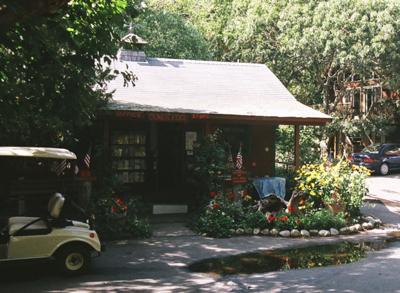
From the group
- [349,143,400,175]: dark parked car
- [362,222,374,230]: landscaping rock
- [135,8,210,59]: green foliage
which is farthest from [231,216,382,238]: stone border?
[135,8,210,59]: green foliage

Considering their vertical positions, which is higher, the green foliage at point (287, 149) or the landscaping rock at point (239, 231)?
the green foliage at point (287, 149)

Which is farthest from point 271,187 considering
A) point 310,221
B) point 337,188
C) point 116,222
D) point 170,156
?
point 116,222

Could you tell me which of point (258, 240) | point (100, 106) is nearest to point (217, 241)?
point (258, 240)

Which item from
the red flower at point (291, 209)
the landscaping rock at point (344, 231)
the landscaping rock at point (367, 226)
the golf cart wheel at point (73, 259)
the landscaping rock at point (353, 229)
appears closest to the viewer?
the golf cart wheel at point (73, 259)

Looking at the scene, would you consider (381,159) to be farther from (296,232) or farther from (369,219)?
(296,232)

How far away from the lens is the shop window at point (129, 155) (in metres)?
16.1

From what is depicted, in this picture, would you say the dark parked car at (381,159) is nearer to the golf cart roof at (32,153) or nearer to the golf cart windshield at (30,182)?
the golf cart windshield at (30,182)

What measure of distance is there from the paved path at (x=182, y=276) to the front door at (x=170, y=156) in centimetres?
597

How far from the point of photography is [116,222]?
11461 mm

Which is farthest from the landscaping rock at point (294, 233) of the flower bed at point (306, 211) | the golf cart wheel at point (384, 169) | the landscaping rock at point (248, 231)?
the golf cart wheel at point (384, 169)

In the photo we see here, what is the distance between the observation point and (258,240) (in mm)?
11703

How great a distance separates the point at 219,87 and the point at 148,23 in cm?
1399

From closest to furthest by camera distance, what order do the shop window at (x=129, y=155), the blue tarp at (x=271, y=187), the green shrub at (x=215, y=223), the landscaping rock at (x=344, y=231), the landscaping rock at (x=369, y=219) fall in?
the green shrub at (x=215, y=223) < the landscaping rock at (x=344, y=231) < the landscaping rock at (x=369, y=219) < the blue tarp at (x=271, y=187) < the shop window at (x=129, y=155)

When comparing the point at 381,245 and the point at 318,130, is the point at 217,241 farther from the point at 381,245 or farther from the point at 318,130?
the point at 318,130
